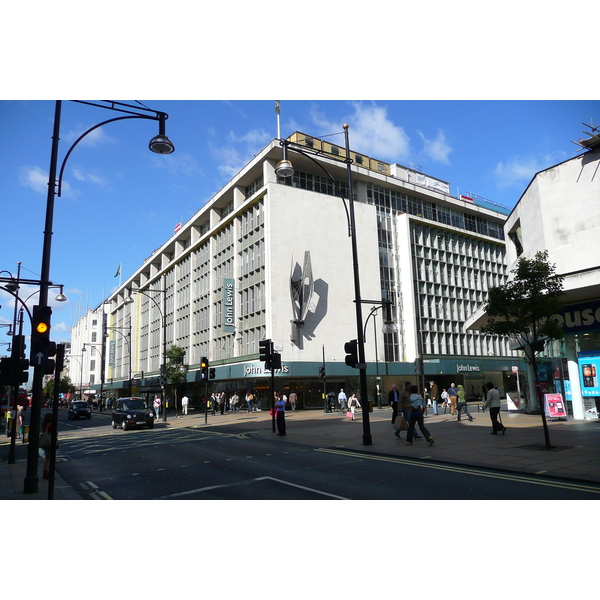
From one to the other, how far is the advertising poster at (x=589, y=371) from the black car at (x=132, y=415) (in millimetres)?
22449

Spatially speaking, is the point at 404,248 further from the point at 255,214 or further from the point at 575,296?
the point at 575,296

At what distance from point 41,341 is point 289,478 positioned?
5596 millimetres

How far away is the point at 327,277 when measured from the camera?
160ft

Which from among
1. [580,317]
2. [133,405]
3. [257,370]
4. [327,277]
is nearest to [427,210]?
[327,277]

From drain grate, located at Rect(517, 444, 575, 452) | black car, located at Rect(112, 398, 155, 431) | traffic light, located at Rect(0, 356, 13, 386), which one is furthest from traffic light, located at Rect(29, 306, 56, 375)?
black car, located at Rect(112, 398, 155, 431)

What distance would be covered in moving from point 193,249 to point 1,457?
4801cm

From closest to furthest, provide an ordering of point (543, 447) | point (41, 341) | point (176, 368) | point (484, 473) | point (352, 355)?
point (41, 341) → point (484, 473) → point (543, 447) → point (352, 355) → point (176, 368)

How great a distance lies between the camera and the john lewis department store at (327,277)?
1828 inches

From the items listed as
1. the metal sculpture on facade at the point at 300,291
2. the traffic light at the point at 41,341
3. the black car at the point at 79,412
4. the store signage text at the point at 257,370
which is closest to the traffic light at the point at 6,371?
the traffic light at the point at 41,341

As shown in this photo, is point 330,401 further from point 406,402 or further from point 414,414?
point 414,414

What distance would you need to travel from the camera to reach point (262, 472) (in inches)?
→ 443

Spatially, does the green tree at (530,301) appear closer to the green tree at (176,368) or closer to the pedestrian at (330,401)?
the pedestrian at (330,401)

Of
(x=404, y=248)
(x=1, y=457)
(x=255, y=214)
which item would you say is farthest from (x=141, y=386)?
(x=1, y=457)

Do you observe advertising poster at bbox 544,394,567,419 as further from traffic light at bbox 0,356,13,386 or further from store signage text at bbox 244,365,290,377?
store signage text at bbox 244,365,290,377
